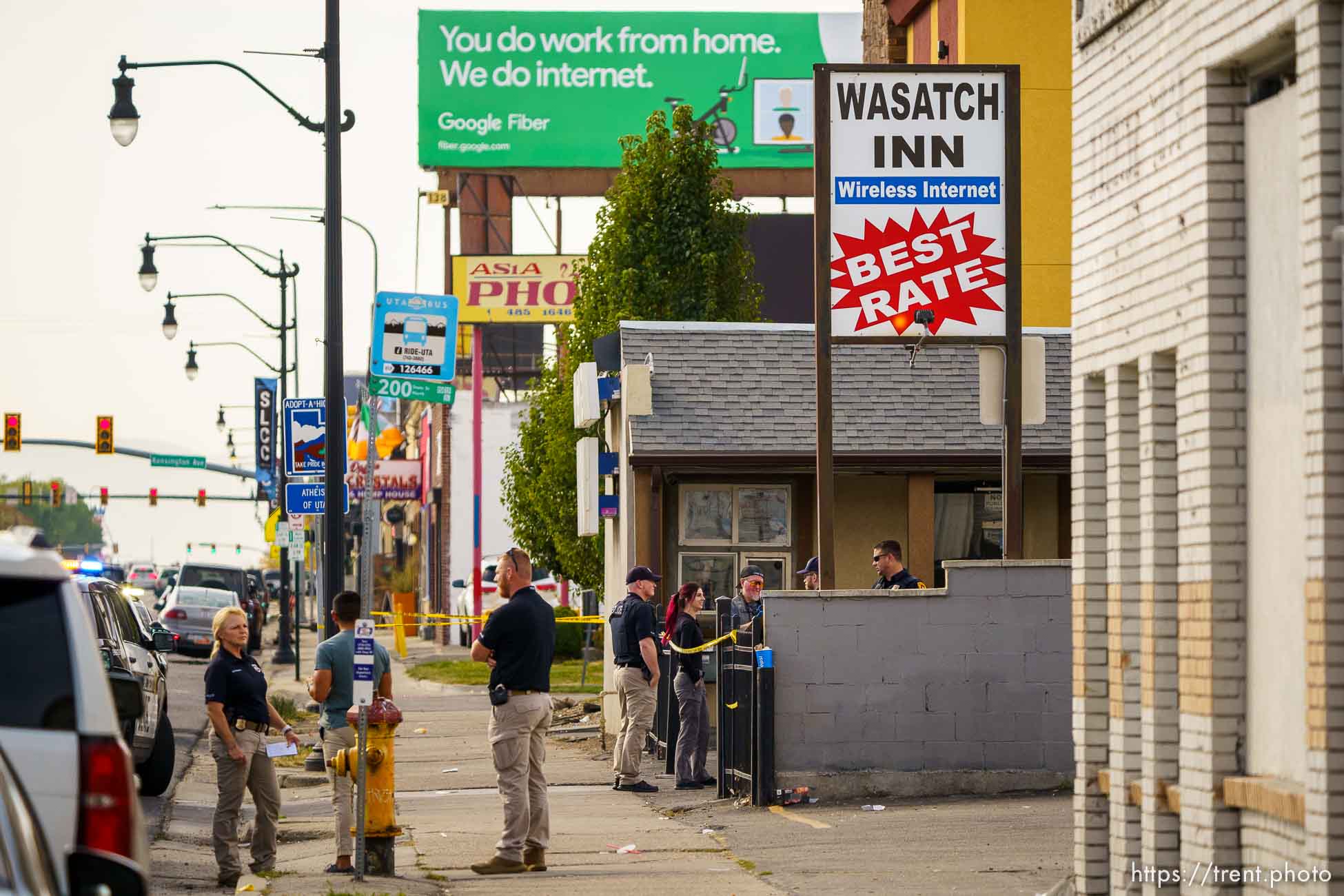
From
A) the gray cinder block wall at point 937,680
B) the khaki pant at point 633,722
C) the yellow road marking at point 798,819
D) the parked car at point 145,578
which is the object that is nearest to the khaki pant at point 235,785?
the yellow road marking at point 798,819

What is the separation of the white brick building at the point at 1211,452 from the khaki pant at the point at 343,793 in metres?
4.75

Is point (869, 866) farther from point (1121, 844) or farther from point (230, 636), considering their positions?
point (230, 636)

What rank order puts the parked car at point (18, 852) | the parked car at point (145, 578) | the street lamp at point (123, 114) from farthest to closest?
1. the parked car at point (145, 578)
2. the street lamp at point (123, 114)
3. the parked car at point (18, 852)

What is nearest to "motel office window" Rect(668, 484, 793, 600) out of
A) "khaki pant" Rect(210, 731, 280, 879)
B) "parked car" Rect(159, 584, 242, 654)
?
"khaki pant" Rect(210, 731, 280, 879)

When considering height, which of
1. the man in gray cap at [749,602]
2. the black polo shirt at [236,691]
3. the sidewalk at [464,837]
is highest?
the man in gray cap at [749,602]

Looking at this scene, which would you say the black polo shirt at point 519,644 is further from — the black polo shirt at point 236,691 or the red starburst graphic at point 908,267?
the red starburst graphic at point 908,267

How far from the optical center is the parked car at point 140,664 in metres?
16.5

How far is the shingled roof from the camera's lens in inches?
843

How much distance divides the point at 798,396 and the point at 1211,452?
553 inches

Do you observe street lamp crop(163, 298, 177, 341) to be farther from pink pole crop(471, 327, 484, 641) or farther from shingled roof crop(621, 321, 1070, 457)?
shingled roof crop(621, 321, 1070, 457)

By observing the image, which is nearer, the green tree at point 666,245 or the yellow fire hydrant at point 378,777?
the yellow fire hydrant at point 378,777

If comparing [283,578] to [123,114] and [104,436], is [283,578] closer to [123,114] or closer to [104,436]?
[104,436]

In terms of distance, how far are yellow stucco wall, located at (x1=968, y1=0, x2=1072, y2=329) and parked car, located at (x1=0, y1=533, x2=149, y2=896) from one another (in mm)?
20521

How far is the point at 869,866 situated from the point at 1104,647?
2.81 m
